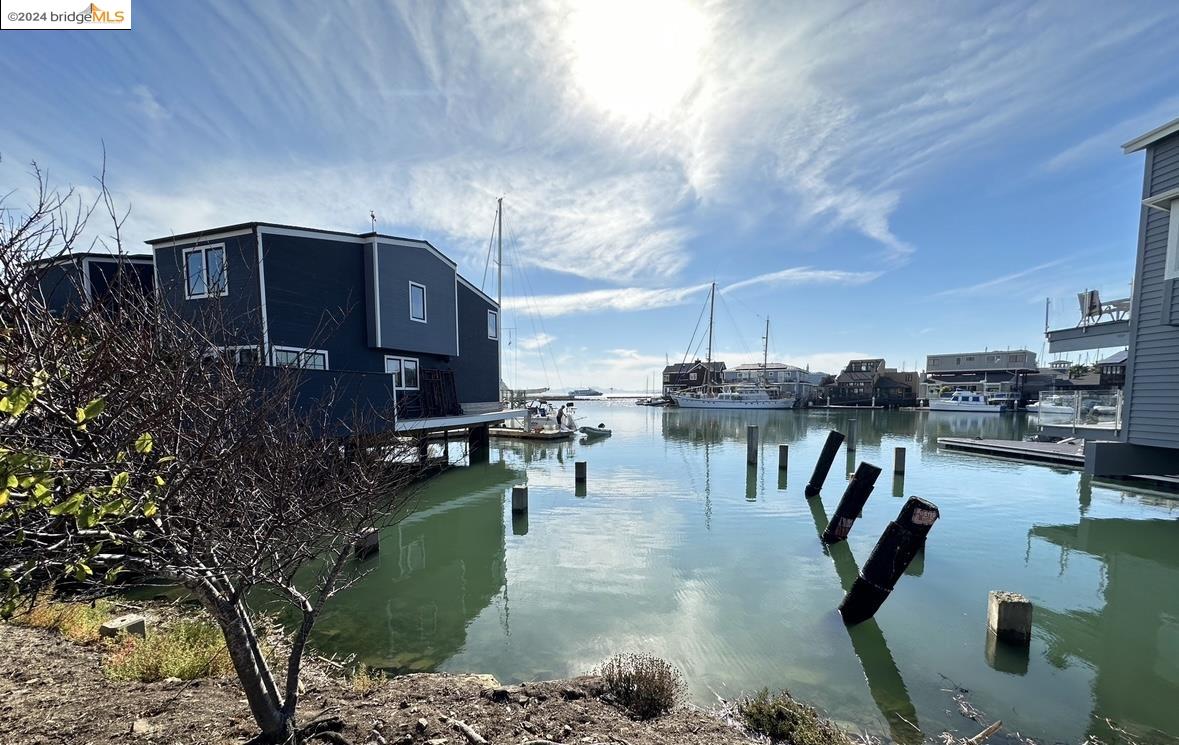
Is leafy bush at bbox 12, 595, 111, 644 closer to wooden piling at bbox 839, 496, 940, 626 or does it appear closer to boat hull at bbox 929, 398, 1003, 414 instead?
wooden piling at bbox 839, 496, 940, 626

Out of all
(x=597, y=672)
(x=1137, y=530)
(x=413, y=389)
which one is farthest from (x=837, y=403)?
(x=597, y=672)

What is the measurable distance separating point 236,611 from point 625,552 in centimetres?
813

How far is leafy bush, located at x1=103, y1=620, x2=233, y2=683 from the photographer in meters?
4.38

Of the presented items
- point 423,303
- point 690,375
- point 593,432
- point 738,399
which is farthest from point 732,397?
point 423,303

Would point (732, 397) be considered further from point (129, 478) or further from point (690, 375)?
point (129, 478)

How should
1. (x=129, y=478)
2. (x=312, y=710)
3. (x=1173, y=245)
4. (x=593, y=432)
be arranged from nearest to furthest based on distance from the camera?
(x=129, y=478), (x=312, y=710), (x=1173, y=245), (x=593, y=432)

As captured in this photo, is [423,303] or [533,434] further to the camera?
[533,434]

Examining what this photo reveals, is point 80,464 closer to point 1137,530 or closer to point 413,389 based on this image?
point 413,389

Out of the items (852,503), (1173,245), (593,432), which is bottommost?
(593,432)

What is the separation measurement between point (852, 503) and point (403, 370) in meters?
15.4

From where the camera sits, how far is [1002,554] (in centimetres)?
1011

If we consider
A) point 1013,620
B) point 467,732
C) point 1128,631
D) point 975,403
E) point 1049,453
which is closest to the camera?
point 467,732

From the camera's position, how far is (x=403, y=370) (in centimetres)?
1761

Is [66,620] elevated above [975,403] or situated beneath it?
elevated above
